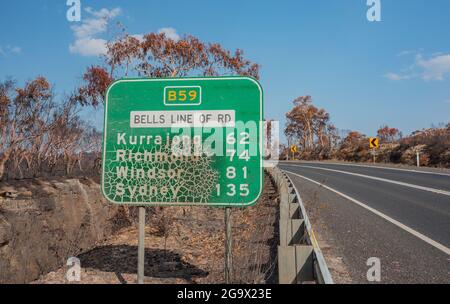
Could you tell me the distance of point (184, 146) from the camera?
3.85 metres

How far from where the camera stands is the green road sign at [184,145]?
3785mm

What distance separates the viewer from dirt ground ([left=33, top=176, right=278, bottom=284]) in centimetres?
518

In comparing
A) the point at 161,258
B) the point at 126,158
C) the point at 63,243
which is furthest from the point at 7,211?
the point at 126,158

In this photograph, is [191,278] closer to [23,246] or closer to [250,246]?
[250,246]

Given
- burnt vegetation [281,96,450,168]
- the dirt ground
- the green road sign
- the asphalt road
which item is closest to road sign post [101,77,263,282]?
the green road sign

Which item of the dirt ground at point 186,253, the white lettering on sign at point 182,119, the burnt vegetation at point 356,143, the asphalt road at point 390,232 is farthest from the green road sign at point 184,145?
the burnt vegetation at point 356,143

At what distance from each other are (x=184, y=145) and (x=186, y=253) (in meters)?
4.11

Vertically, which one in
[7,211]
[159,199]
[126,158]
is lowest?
[7,211]

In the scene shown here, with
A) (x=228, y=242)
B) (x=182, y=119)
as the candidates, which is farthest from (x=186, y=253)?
(x=182, y=119)

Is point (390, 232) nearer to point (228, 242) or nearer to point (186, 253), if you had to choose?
point (186, 253)

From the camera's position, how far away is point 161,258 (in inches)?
274

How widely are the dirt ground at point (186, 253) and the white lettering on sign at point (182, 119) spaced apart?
1845 millimetres

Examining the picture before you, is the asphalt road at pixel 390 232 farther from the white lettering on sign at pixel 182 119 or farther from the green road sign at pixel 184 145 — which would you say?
the white lettering on sign at pixel 182 119

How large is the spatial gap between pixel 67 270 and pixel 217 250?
9.11 feet
